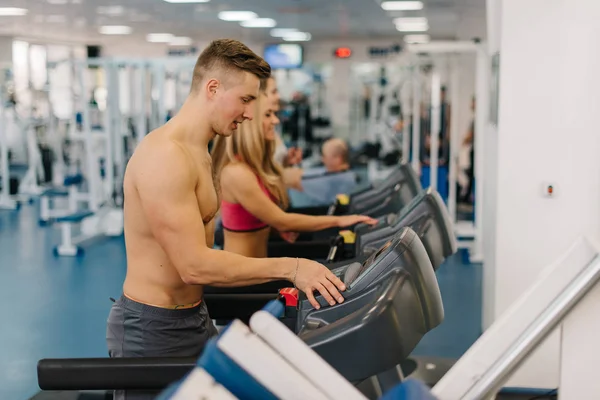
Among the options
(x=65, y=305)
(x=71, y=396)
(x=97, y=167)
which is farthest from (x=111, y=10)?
(x=71, y=396)

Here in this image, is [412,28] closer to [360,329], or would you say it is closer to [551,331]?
[360,329]

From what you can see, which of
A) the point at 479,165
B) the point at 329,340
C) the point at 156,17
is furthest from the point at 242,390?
the point at 156,17

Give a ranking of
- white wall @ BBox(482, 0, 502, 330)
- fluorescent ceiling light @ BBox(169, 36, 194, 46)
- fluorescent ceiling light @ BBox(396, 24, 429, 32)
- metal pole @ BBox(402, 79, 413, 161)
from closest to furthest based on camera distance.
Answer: white wall @ BBox(482, 0, 502, 330) → metal pole @ BBox(402, 79, 413, 161) → fluorescent ceiling light @ BBox(396, 24, 429, 32) → fluorescent ceiling light @ BBox(169, 36, 194, 46)

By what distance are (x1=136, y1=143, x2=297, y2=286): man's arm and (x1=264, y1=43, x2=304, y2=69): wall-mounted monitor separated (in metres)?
17.2

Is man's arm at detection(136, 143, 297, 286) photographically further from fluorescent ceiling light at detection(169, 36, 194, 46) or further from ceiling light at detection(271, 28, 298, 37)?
fluorescent ceiling light at detection(169, 36, 194, 46)

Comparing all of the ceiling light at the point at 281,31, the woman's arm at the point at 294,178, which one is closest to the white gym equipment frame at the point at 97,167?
the woman's arm at the point at 294,178

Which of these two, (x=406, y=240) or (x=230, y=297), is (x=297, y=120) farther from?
(x=406, y=240)

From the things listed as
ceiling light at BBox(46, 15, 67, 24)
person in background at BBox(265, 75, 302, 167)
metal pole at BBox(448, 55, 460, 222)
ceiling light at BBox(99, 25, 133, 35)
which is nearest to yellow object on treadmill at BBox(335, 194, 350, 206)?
person in background at BBox(265, 75, 302, 167)

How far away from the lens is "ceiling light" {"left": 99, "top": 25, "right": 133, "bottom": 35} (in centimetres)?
1531

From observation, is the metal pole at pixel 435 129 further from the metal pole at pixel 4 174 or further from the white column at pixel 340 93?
the white column at pixel 340 93

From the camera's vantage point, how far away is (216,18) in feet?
45.3

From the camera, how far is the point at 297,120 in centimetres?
1488

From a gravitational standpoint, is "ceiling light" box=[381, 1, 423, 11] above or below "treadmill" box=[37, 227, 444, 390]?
above

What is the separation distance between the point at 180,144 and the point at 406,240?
2.23 ft
